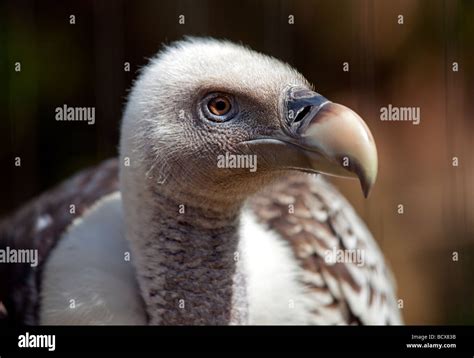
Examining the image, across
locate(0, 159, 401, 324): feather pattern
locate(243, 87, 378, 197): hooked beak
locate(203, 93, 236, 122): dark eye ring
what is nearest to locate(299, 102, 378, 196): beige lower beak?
locate(243, 87, 378, 197): hooked beak

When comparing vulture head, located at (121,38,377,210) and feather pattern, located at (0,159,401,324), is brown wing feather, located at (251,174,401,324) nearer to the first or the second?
feather pattern, located at (0,159,401,324)

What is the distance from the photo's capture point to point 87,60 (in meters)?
3.94

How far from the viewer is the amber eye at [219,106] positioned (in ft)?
7.47

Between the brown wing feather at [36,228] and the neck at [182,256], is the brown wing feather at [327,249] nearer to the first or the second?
the neck at [182,256]

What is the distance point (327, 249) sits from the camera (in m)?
2.90

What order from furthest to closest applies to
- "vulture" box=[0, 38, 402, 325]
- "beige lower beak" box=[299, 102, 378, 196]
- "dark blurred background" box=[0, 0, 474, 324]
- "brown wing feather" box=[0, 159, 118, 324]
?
"dark blurred background" box=[0, 0, 474, 324]
"brown wing feather" box=[0, 159, 118, 324]
"vulture" box=[0, 38, 402, 325]
"beige lower beak" box=[299, 102, 378, 196]

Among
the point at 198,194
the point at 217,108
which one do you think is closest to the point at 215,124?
the point at 217,108

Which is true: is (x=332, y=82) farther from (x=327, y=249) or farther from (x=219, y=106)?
A: (x=219, y=106)

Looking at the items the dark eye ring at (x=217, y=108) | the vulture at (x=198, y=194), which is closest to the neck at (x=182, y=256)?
the vulture at (x=198, y=194)

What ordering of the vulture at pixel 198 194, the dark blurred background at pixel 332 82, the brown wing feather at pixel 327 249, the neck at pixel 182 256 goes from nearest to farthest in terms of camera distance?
the vulture at pixel 198 194, the neck at pixel 182 256, the brown wing feather at pixel 327 249, the dark blurred background at pixel 332 82

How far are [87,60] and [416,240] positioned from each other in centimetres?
212

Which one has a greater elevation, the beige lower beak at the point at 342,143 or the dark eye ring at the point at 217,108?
the dark eye ring at the point at 217,108

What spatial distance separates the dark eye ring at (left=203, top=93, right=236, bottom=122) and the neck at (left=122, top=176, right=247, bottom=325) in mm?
243

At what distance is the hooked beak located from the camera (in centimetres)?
→ 210
